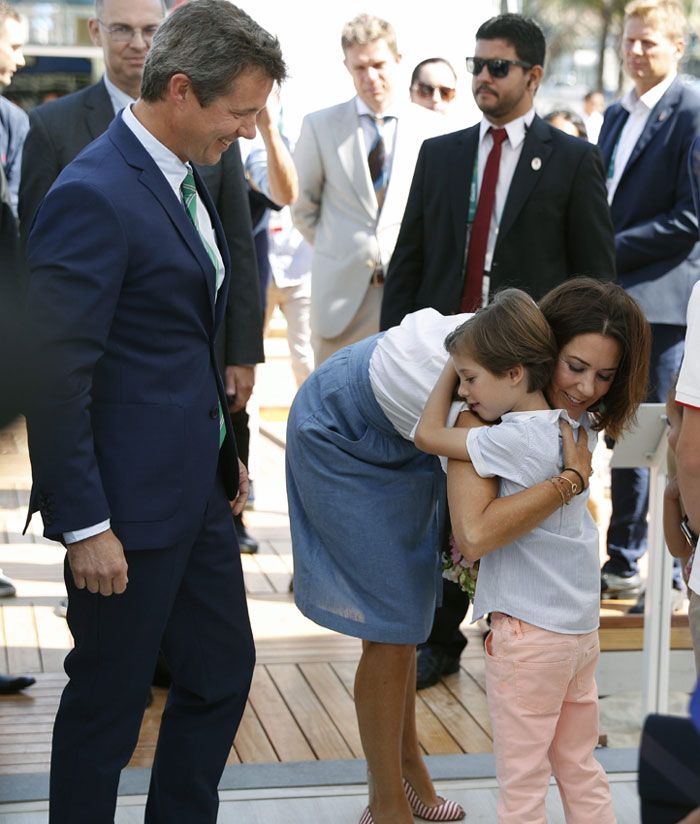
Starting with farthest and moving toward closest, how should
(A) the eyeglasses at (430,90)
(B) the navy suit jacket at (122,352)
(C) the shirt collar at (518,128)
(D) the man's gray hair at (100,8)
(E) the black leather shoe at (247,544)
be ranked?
(A) the eyeglasses at (430,90) < (E) the black leather shoe at (247,544) < (C) the shirt collar at (518,128) < (D) the man's gray hair at (100,8) < (B) the navy suit jacket at (122,352)

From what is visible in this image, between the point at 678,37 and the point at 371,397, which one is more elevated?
the point at 678,37

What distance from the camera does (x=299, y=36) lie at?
299 inches

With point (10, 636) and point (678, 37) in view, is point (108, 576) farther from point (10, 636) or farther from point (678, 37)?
point (678, 37)

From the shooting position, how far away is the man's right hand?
225cm

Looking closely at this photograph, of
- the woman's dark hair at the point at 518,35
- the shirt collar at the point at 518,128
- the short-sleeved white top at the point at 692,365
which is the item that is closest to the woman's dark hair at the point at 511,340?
the short-sleeved white top at the point at 692,365

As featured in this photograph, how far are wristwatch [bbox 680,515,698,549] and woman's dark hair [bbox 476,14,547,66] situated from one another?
1.96m

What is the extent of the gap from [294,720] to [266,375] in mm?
4781

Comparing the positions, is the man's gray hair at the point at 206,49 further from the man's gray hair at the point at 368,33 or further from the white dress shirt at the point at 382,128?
the man's gray hair at the point at 368,33

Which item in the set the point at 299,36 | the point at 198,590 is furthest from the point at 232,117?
the point at 299,36

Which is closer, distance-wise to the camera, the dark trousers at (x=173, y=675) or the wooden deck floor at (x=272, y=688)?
the dark trousers at (x=173, y=675)

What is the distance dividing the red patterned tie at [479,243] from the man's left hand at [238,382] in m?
0.78

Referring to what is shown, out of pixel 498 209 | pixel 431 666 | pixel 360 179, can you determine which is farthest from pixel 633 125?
pixel 431 666

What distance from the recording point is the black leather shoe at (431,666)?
383 centimetres

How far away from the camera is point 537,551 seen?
8.15 ft
